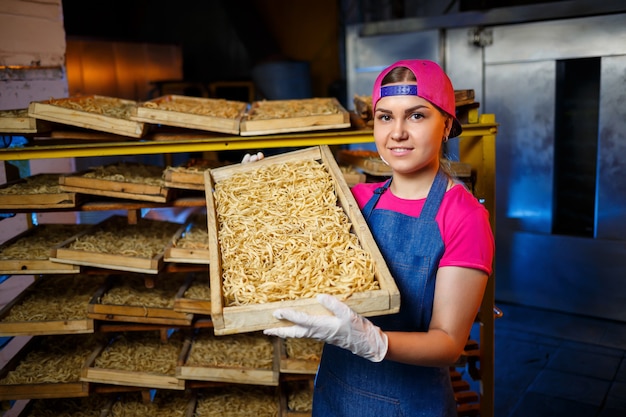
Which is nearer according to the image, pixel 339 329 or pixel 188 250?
pixel 339 329

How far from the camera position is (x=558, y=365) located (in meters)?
5.09

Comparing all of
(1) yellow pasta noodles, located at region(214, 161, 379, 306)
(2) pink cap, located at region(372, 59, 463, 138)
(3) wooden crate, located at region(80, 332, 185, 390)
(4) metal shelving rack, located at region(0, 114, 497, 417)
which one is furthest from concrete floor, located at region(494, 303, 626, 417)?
(2) pink cap, located at region(372, 59, 463, 138)

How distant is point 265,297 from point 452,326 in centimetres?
65

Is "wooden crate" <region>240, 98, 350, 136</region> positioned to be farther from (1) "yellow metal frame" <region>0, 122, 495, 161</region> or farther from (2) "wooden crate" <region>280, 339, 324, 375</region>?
(2) "wooden crate" <region>280, 339, 324, 375</region>

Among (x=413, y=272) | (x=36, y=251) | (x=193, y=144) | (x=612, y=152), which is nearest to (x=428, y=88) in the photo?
(x=413, y=272)

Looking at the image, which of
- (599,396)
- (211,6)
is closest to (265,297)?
(599,396)

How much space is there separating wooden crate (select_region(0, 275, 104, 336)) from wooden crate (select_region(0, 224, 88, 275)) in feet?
1.16

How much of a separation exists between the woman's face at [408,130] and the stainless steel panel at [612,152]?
170 inches

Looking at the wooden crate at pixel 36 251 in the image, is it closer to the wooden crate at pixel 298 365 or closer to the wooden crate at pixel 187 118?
the wooden crate at pixel 187 118

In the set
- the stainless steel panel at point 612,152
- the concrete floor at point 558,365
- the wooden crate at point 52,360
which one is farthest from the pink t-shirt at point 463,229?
the stainless steel panel at point 612,152

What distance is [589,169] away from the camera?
5.87 meters

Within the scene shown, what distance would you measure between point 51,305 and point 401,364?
275cm

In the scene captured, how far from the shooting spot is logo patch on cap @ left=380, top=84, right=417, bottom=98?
197 centimetres

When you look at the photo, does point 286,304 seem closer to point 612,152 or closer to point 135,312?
point 135,312
